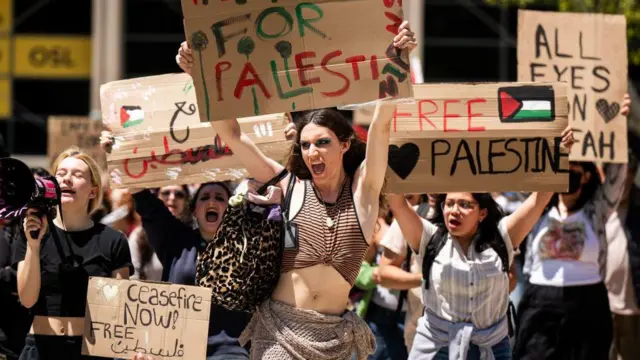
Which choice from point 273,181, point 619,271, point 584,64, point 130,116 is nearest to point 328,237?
point 273,181

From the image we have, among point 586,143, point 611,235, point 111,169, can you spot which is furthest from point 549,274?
point 111,169

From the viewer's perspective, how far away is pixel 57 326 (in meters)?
6.05

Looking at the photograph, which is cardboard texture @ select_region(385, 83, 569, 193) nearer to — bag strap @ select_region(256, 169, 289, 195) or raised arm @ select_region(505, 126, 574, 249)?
raised arm @ select_region(505, 126, 574, 249)

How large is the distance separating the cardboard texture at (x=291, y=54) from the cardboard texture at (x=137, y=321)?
910mm

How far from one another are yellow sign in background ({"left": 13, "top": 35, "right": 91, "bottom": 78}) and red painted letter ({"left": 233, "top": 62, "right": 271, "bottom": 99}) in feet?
59.9

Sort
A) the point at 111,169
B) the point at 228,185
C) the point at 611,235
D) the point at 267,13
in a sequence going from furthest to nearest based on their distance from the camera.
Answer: the point at 611,235 < the point at 228,185 < the point at 111,169 < the point at 267,13

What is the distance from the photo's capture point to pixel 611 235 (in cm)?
912

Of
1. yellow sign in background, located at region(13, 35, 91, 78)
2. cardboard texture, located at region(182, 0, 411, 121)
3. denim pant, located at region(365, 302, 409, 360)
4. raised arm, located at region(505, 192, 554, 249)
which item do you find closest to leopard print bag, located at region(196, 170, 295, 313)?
cardboard texture, located at region(182, 0, 411, 121)

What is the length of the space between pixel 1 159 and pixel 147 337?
1.11 meters

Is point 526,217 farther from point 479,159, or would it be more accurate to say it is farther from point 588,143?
point 588,143

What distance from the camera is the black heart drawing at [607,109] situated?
Result: 310 inches

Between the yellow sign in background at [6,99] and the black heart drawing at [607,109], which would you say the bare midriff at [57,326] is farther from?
the yellow sign in background at [6,99]

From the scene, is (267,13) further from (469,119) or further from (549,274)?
(549,274)

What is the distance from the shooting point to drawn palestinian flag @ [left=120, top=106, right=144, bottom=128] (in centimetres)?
725
